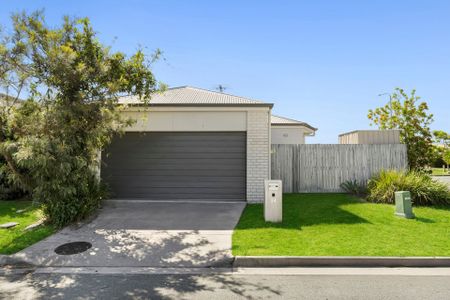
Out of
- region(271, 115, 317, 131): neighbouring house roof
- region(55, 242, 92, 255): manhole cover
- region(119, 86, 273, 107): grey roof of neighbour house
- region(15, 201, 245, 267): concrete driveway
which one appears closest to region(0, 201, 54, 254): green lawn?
region(15, 201, 245, 267): concrete driveway

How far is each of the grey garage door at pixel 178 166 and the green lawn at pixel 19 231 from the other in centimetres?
264

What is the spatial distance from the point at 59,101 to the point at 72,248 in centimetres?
334

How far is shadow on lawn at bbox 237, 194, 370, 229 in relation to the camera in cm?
777

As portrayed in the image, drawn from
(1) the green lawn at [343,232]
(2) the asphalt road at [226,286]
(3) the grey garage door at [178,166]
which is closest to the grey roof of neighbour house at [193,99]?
(3) the grey garage door at [178,166]

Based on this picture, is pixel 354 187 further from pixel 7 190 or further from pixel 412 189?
pixel 7 190

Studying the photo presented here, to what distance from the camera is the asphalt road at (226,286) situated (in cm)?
429

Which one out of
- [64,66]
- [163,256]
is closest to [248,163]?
[163,256]

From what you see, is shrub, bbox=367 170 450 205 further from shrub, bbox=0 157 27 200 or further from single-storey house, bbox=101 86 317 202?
shrub, bbox=0 157 27 200

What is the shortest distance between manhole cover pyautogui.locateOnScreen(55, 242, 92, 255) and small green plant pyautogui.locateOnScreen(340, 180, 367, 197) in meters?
9.21

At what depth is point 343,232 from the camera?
695cm

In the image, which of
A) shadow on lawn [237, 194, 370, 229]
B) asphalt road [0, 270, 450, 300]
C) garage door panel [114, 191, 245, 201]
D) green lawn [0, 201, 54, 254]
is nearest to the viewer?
asphalt road [0, 270, 450, 300]

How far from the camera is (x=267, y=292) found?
14.3 ft

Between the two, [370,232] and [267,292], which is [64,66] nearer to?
[267,292]

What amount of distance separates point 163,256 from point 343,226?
14.0 feet
